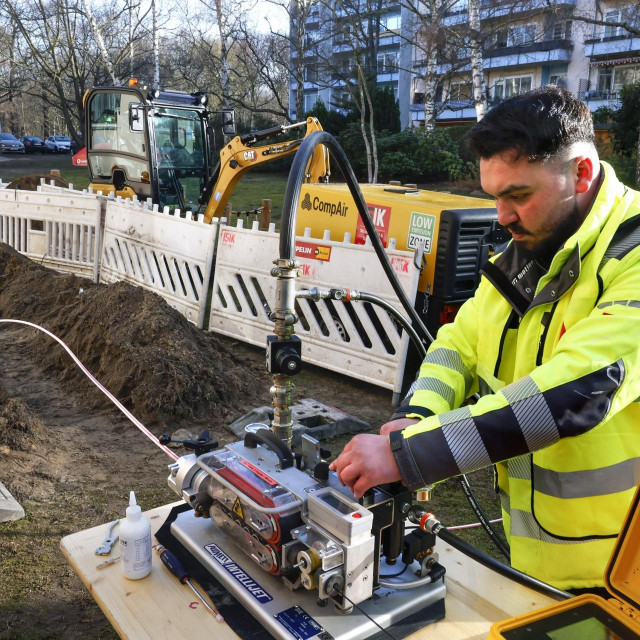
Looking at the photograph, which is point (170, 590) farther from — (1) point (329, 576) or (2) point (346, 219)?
(2) point (346, 219)

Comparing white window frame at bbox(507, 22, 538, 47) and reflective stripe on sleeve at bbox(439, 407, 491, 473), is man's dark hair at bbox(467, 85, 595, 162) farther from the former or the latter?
white window frame at bbox(507, 22, 538, 47)

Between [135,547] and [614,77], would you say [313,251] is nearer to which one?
[135,547]

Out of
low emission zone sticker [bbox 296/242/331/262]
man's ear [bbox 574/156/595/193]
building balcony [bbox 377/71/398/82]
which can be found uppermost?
building balcony [bbox 377/71/398/82]

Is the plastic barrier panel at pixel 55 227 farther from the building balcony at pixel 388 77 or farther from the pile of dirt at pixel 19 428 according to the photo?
the building balcony at pixel 388 77

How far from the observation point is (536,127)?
155cm

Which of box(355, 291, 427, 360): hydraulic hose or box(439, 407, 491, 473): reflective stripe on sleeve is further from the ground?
box(355, 291, 427, 360): hydraulic hose

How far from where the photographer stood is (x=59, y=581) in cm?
314

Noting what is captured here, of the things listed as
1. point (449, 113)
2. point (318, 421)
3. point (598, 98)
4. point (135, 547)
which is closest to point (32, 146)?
point (449, 113)

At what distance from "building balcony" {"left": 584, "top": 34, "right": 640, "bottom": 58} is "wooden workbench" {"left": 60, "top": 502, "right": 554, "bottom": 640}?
112ft

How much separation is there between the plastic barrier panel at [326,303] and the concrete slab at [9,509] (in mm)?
2998

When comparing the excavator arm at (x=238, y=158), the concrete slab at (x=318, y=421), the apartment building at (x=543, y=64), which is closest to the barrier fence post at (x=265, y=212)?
the excavator arm at (x=238, y=158)

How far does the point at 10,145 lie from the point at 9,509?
135 ft

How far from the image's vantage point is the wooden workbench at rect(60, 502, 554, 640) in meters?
1.61

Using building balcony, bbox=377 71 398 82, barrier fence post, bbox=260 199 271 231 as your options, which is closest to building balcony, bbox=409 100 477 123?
building balcony, bbox=377 71 398 82
